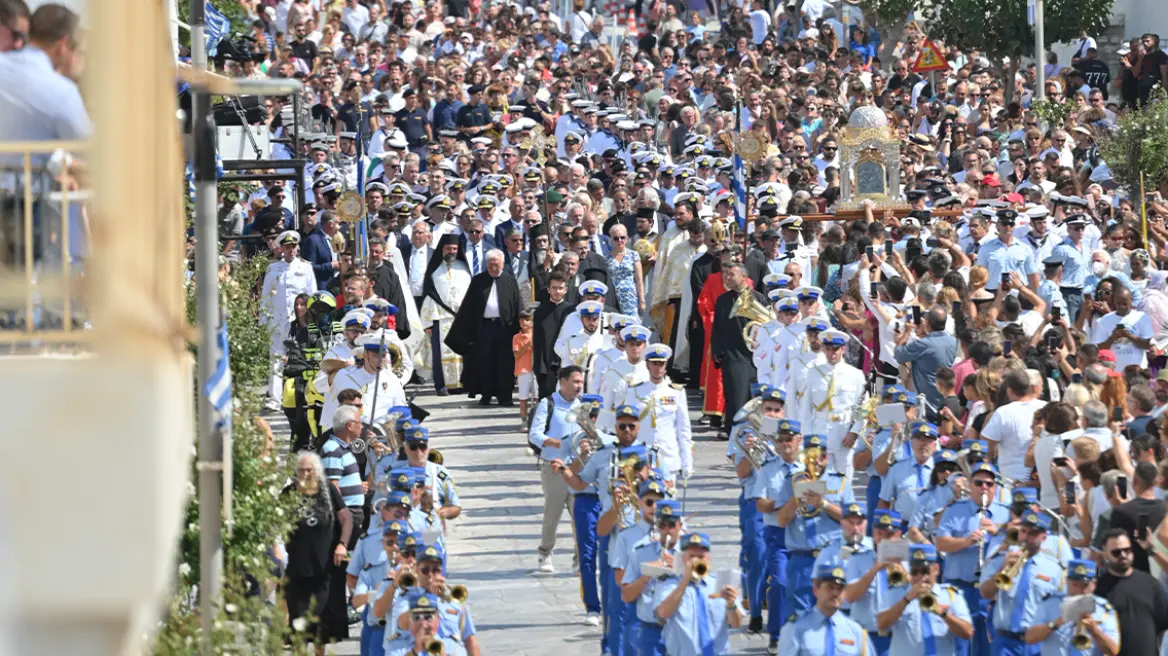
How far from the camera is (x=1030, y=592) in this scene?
13984 mm

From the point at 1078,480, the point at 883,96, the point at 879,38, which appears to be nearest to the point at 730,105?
the point at 883,96

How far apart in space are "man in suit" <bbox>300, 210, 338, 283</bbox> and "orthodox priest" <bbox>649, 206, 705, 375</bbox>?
3399 millimetres

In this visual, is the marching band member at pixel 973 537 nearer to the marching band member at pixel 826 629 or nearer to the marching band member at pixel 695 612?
the marching band member at pixel 826 629

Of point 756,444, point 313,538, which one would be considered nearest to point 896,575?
point 756,444

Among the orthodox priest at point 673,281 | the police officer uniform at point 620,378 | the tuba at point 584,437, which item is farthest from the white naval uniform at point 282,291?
the tuba at point 584,437

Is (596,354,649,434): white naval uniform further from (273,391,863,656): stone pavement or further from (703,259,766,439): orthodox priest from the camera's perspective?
(703,259,766,439): orthodox priest

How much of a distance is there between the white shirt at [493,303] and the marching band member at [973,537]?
9.82 meters

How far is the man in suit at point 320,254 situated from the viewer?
2455 cm

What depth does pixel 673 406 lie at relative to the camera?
59.9 feet

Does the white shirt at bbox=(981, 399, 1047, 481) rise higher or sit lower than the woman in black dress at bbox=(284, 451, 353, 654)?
higher

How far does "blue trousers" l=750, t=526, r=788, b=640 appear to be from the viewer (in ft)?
53.6

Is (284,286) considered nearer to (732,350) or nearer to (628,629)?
(732,350)

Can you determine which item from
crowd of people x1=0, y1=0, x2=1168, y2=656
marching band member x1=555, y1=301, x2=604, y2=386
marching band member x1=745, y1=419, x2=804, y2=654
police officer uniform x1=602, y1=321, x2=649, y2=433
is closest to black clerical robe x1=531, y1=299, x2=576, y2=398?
crowd of people x1=0, y1=0, x2=1168, y2=656

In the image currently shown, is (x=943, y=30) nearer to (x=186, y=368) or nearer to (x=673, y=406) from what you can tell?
(x=673, y=406)
